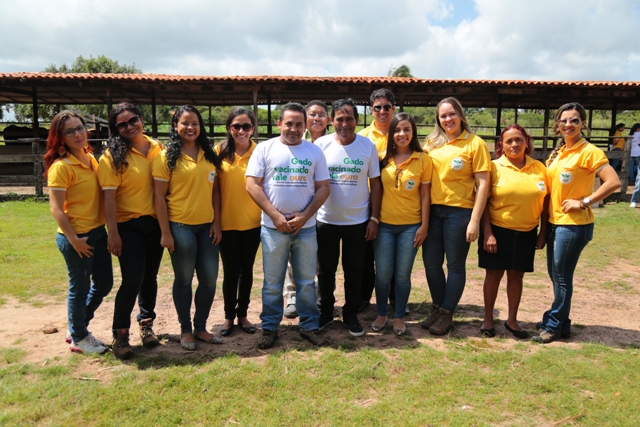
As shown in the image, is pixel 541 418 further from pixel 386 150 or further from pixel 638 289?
pixel 638 289

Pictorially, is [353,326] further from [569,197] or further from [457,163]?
[569,197]

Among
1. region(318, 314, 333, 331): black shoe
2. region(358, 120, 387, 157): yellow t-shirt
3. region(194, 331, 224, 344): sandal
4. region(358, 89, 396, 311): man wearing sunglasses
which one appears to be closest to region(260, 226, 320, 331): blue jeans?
region(318, 314, 333, 331): black shoe

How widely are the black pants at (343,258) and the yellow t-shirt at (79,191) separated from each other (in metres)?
1.60

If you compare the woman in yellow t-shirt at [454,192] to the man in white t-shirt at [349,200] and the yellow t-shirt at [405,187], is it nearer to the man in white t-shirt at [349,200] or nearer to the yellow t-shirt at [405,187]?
the yellow t-shirt at [405,187]

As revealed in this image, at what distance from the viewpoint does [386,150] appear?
368cm

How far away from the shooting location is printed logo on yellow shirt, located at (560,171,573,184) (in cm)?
335

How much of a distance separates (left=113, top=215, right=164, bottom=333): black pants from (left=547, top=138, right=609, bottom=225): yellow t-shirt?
9.57ft

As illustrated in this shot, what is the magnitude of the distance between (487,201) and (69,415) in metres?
3.10

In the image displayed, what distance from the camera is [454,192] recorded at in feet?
11.4

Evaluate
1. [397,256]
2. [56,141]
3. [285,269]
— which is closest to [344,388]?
[285,269]

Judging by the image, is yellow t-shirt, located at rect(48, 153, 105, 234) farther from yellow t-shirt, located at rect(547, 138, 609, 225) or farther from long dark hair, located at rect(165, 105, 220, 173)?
yellow t-shirt, located at rect(547, 138, 609, 225)

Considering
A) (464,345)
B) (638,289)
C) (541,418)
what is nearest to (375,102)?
(464,345)

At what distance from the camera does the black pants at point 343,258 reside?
355 cm

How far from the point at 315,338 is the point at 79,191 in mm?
1967
